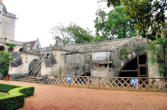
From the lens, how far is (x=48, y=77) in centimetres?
1272

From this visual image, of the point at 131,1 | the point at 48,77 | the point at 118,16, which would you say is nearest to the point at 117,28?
the point at 118,16

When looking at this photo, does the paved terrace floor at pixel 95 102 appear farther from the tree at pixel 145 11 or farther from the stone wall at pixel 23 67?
the stone wall at pixel 23 67

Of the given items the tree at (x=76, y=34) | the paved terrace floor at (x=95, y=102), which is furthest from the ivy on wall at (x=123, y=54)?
the tree at (x=76, y=34)

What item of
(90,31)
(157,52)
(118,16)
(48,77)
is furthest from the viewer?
(90,31)

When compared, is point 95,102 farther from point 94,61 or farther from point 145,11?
point 94,61

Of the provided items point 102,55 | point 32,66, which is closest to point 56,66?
point 32,66

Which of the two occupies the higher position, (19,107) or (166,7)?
(166,7)

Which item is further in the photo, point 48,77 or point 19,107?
point 48,77

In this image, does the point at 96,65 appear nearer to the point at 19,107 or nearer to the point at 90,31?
the point at 19,107

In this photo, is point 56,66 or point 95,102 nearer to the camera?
point 95,102

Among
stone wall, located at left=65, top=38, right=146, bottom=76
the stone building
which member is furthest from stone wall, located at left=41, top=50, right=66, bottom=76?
stone wall, located at left=65, top=38, right=146, bottom=76

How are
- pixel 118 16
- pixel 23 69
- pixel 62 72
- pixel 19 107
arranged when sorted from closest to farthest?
pixel 19 107, pixel 62 72, pixel 23 69, pixel 118 16

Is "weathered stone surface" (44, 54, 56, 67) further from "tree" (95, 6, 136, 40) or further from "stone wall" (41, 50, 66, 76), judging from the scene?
"tree" (95, 6, 136, 40)

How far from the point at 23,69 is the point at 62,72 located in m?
4.87
